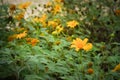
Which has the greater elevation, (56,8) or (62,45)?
(56,8)

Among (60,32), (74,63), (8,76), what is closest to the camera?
(8,76)

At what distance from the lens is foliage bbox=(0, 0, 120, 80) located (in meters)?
2.09

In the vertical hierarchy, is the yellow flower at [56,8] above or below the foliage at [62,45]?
above

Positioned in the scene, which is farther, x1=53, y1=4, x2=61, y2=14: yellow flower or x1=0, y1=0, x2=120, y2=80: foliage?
x1=53, y1=4, x2=61, y2=14: yellow flower

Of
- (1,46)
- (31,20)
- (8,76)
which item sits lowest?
(8,76)

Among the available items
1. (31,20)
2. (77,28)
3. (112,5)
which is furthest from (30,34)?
(112,5)

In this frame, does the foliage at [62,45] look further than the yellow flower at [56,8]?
No

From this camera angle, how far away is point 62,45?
100 inches

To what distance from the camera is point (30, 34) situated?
2826mm

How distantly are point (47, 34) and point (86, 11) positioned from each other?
0.87m

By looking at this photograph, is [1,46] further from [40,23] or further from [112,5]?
[112,5]

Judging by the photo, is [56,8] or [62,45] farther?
[56,8]

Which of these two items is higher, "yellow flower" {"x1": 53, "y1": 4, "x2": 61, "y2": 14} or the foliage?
"yellow flower" {"x1": 53, "y1": 4, "x2": 61, "y2": 14}

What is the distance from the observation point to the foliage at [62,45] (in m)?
2.09
